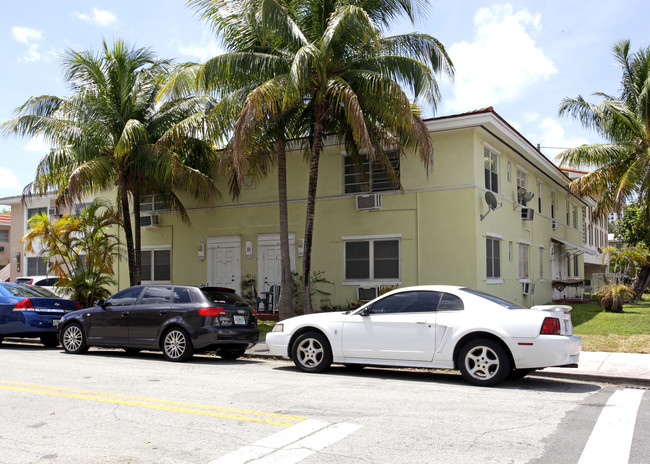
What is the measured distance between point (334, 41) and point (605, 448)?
10960 millimetres

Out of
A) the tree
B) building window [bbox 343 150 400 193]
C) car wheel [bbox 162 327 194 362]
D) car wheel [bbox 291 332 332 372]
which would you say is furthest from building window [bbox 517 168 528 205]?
the tree

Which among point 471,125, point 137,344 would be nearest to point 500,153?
point 471,125

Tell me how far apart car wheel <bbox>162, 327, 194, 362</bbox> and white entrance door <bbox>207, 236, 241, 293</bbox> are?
877 centimetres

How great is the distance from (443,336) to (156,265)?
15.8 meters

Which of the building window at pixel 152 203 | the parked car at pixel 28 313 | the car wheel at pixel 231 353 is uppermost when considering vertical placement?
the building window at pixel 152 203

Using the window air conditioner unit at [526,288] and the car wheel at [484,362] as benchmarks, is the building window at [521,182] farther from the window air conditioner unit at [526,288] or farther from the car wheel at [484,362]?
the car wheel at [484,362]

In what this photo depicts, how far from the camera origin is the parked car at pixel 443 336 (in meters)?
8.28

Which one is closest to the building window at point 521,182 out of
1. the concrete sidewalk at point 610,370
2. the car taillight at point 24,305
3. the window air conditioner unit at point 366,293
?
the window air conditioner unit at point 366,293

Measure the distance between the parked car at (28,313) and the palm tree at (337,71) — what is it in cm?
543

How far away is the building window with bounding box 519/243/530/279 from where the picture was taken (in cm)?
2120

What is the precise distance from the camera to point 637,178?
20.9 m

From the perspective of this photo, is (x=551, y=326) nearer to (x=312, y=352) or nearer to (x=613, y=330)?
(x=312, y=352)

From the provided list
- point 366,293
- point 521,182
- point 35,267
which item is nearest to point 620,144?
point 521,182

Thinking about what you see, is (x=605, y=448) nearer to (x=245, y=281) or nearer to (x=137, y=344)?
(x=137, y=344)
